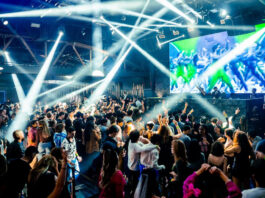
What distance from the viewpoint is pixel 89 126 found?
181 inches

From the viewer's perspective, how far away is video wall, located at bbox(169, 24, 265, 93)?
8.23 m

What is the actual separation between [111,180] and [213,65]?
9.45m

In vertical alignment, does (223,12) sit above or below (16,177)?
above

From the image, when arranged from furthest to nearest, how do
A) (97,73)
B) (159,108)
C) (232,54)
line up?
(97,73) < (159,108) < (232,54)

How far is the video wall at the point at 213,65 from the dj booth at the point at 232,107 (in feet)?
4.36

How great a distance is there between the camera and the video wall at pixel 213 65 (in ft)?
27.0

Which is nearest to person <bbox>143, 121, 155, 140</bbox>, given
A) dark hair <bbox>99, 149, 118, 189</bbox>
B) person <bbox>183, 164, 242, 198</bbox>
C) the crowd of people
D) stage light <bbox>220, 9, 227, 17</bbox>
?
the crowd of people

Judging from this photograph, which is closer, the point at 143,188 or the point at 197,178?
the point at 197,178

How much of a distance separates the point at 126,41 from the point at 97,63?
2937 millimetres

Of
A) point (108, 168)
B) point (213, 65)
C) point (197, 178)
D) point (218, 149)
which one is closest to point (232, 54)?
point (213, 65)

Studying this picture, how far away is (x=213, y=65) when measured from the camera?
988cm

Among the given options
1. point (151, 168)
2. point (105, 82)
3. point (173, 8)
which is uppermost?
point (173, 8)

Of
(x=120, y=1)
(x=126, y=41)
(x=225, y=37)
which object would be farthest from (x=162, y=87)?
(x=120, y=1)

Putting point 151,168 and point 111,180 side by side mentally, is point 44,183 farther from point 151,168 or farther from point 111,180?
point 151,168
